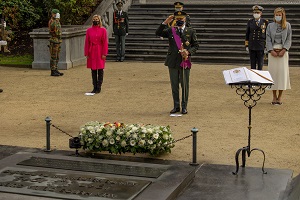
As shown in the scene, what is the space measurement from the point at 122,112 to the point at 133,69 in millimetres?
7211

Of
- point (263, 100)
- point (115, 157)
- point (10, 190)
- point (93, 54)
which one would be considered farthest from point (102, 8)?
point (10, 190)

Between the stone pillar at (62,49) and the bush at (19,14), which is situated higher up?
the bush at (19,14)

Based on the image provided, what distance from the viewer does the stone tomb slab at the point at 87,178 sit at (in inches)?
296

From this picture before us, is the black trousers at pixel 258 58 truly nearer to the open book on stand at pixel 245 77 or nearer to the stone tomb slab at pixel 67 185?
the open book on stand at pixel 245 77

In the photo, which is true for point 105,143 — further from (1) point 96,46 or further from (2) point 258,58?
(2) point 258,58

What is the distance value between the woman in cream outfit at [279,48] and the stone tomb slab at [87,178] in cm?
564

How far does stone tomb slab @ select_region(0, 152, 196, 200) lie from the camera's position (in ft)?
24.7

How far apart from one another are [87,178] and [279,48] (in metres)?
7.24

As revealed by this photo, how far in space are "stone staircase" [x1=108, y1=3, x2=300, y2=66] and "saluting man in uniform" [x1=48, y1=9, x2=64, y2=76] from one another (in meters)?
3.96

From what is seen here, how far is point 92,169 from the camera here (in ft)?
28.0

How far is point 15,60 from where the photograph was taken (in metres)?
22.5

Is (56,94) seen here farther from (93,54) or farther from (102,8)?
(102,8)

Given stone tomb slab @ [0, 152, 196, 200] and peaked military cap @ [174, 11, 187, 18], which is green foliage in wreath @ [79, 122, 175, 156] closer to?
stone tomb slab @ [0, 152, 196, 200]

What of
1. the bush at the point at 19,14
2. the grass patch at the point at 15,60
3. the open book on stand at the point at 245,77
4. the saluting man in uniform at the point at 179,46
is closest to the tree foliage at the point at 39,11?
the bush at the point at 19,14
